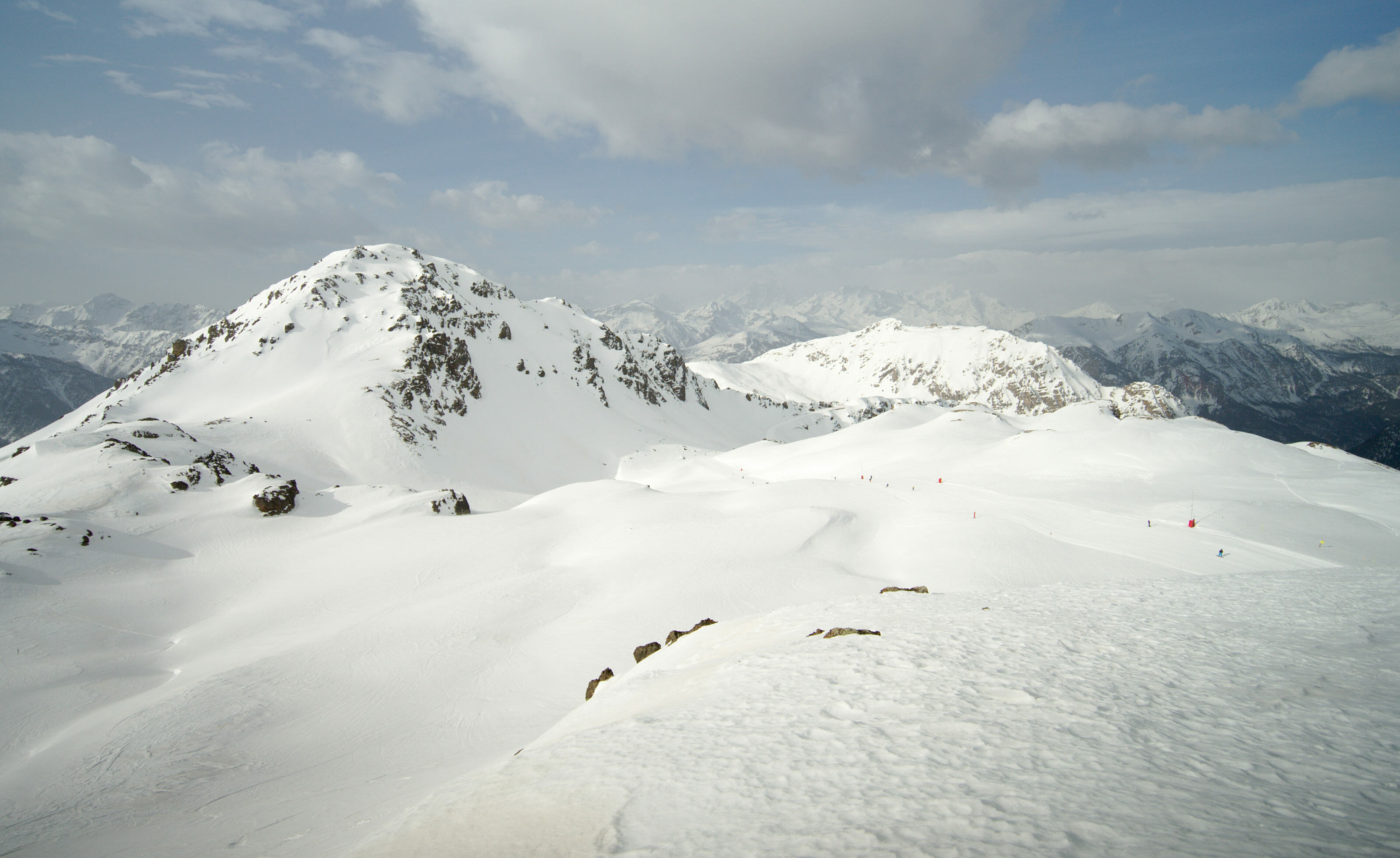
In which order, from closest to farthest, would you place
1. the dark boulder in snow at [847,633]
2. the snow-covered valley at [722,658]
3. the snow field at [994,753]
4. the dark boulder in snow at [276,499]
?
1. the snow field at [994,753]
2. the snow-covered valley at [722,658]
3. the dark boulder in snow at [847,633]
4. the dark boulder in snow at [276,499]

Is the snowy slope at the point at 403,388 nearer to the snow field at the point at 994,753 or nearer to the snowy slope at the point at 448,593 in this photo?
the snowy slope at the point at 448,593

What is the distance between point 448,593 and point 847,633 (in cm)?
1817

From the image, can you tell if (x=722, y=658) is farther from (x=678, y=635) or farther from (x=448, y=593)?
(x=448, y=593)

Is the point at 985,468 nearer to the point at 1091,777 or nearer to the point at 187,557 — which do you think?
the point at 1091,777

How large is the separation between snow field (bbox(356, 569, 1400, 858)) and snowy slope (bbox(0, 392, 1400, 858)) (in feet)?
0.45

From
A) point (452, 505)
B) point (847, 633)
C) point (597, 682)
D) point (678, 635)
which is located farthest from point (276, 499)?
point (847, 633)

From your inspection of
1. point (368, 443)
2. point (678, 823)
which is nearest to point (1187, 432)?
point (678, 823)

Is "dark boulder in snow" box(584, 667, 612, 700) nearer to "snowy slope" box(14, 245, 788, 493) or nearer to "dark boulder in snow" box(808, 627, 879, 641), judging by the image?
"dark boulder in snow" box(808, 627, 879, 641)

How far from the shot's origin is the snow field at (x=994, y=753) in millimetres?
3854

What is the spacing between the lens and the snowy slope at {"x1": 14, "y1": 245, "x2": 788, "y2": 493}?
64.8 meters

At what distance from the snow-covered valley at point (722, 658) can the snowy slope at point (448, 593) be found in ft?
0.41

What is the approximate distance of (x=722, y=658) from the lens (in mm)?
10344

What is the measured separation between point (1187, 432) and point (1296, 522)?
16913mm

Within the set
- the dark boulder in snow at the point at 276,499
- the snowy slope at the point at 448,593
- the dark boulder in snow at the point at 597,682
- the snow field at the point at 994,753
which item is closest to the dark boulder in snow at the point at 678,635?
the dark boulder in snow at the point at 597,682
